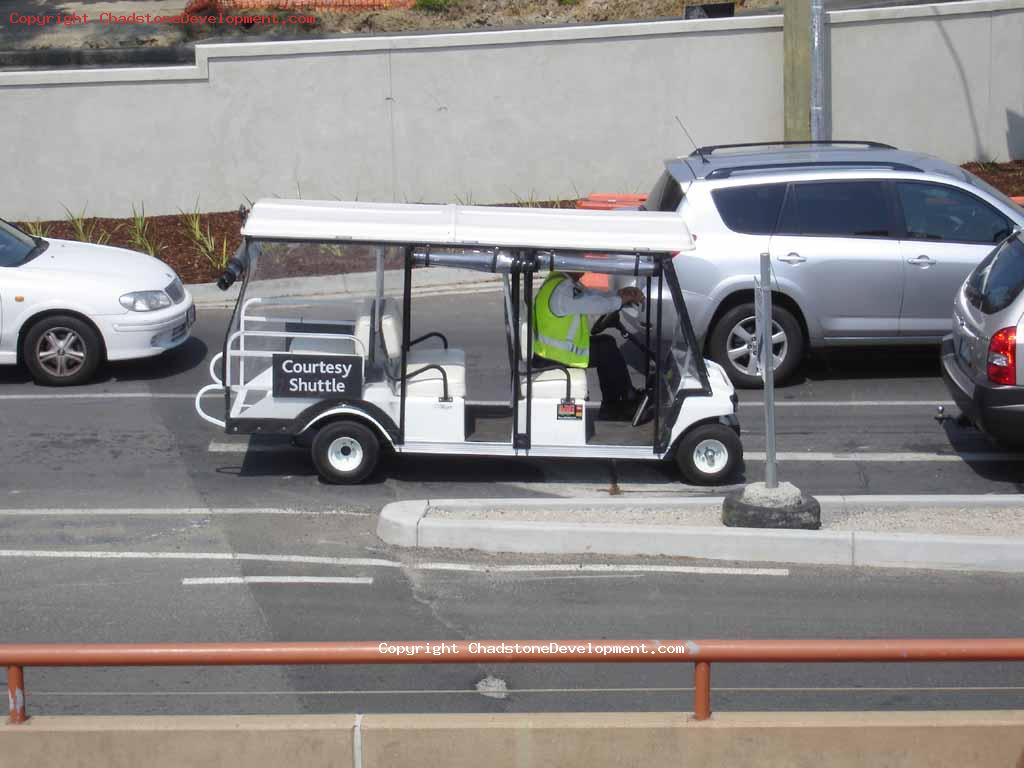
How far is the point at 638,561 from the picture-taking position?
7.80 metres

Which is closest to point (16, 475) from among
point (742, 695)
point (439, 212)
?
point (439, 212)

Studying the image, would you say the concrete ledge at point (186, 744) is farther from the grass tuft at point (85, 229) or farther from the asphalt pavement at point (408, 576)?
the grass tuft at point (85, 229)

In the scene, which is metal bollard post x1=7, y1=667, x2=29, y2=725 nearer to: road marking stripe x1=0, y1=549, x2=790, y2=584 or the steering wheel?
road marking stripe x1=0, y1=549, x2=790, y2=584

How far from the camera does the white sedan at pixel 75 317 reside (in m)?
11.4

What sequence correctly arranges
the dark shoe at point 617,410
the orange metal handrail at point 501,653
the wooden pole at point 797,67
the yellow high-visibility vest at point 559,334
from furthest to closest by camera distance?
1. the wooden pole at point 797,67
2. the dark shoe at point 617,410
3. the yellow high-visibility vest at point 559,334
4. the orange metal handrail at point 501,653

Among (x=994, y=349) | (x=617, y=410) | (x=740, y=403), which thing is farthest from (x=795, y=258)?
(x=994, y=349)

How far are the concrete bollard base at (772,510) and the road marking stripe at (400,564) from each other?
318mm

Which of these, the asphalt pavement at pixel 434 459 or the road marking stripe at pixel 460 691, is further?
the asphalt pavement at pixel 434 459

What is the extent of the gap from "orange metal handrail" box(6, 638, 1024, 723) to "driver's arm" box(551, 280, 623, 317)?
4.80m

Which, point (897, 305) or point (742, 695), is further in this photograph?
point (897, 305)

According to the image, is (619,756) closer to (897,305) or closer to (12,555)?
(12,555)

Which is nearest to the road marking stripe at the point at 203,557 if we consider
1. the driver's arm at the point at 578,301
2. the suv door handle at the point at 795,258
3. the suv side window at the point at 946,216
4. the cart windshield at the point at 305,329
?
the cart windshield at the point at 305,329

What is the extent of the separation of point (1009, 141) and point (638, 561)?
1346 cm

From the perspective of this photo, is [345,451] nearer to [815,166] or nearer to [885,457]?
[885,457]
